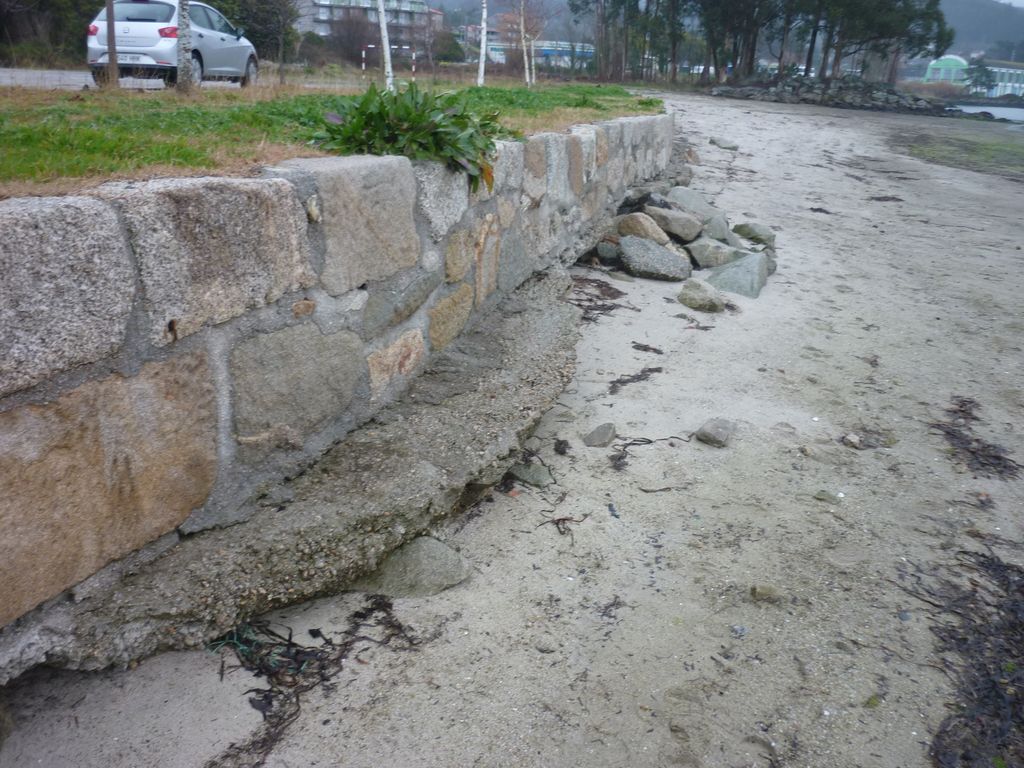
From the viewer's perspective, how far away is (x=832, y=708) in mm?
2135

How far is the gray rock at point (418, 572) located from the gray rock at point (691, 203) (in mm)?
5518

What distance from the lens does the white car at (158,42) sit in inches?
410

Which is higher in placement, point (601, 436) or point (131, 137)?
point (131, 137)

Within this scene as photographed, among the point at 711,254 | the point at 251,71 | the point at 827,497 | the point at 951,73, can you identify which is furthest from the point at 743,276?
the point at 951,73

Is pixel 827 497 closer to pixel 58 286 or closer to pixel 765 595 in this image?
pixel 765 595

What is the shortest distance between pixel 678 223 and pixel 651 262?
3.84 feet

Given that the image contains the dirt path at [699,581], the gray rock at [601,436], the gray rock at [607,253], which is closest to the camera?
the dirt path at [699,581]

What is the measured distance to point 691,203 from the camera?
7.70 m

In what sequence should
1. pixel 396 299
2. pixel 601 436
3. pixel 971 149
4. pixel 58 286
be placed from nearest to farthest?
1. pixel 58 286
2. pixel 396 299
3. pixel 601 436
4. pixel 971 149

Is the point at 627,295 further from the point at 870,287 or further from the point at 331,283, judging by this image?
the point at 331,283

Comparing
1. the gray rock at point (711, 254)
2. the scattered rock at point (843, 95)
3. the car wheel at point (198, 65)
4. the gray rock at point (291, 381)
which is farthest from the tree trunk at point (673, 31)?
the gray rock at point (291, 381)

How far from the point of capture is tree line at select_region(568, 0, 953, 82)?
2685 centimetres

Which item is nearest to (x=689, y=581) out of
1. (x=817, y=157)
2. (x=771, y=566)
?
(x=771, y=566)

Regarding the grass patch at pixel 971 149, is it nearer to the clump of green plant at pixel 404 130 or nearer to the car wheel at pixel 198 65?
the car wheel at pixel 198 65
